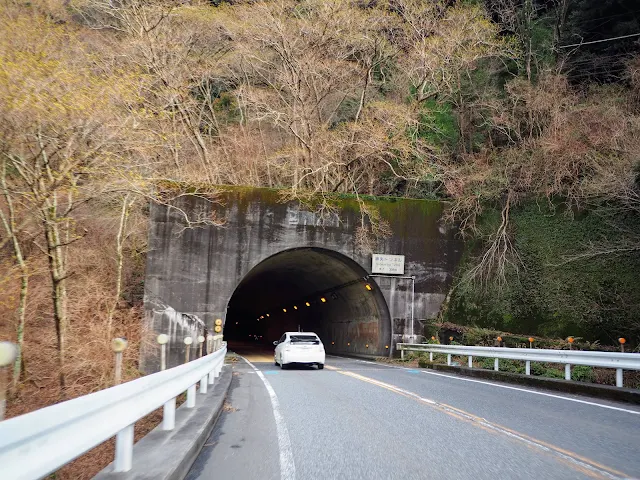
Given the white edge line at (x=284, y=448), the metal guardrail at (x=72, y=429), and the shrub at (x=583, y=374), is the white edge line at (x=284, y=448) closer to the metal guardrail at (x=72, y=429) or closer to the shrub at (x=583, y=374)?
the metal guardrail at (x=72, y=429)

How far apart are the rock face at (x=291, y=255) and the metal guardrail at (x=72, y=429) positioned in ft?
58.8

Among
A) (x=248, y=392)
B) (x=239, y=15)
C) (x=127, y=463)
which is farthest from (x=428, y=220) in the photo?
(x=127, y=463)

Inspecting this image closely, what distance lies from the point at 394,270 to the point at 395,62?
12332mm

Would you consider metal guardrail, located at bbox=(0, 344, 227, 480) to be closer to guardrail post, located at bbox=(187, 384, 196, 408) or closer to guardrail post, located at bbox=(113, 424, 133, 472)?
guardrail post, located at bbox=(113, 424, 133, 472)

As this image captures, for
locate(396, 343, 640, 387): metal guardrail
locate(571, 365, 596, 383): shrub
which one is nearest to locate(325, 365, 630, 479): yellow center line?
locate(396, 343, 640, 387): metal guardrail

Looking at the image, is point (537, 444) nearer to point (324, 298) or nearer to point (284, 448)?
point (284, 448)

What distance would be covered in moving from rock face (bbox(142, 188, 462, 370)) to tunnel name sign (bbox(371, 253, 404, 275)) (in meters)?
0.24

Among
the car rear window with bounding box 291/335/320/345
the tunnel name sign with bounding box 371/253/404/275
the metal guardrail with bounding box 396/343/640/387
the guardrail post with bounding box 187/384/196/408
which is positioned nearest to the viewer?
the guardrail post with bounding box 187/384/196/408

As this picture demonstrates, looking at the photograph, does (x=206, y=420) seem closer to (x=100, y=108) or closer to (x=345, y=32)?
(x=100, y=108)

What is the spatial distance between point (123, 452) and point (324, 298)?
30.4m

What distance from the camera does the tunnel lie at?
2588 centimetres

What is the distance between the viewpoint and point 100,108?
11.9m

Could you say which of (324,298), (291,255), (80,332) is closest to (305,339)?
(80,332)

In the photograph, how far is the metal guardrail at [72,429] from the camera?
2.29m
